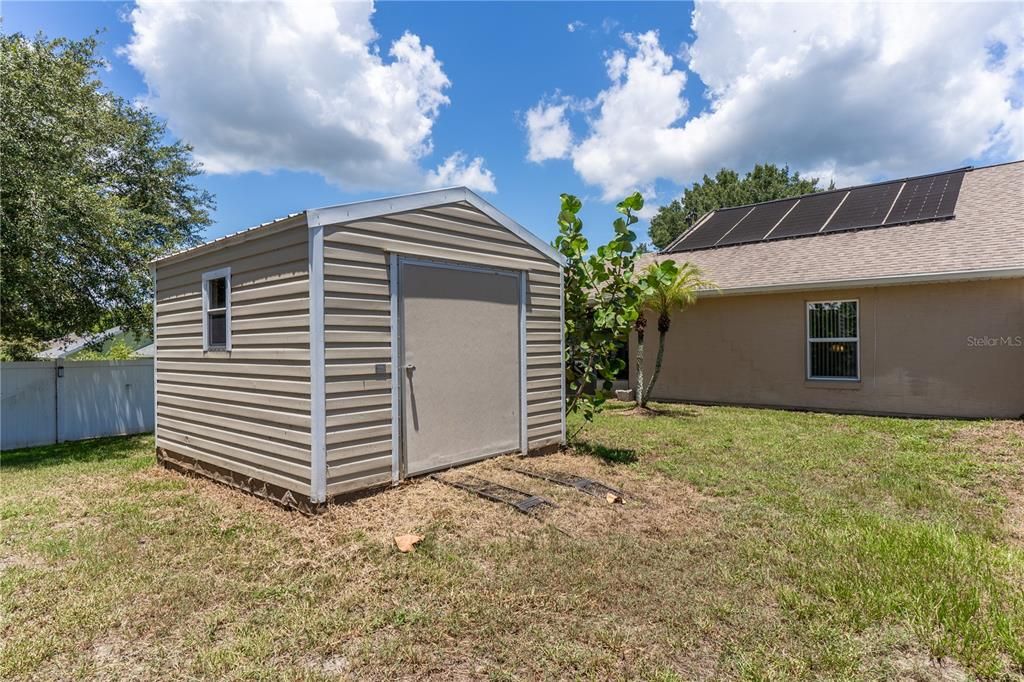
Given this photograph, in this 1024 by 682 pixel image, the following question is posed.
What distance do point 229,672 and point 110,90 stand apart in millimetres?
14648

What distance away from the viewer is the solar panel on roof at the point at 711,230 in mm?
13828

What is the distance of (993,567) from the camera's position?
11.0 ft

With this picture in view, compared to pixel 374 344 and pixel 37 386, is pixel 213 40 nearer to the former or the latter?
pixel 37 386

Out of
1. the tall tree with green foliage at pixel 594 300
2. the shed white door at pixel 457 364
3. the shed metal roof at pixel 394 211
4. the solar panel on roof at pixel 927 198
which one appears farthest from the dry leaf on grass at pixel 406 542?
the solar panel on roof at pixel 927 198

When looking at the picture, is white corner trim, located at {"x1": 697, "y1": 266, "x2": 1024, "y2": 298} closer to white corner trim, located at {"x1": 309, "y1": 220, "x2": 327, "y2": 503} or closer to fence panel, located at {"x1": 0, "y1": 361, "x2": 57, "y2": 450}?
white corner trim, located at {"x1": 309, "y1": 220, "x2": 327, "y2": 503}

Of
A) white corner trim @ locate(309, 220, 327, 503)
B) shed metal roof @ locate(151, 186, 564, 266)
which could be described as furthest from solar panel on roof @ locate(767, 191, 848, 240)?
white corner trim @ locate(309, 220, 327, 503)

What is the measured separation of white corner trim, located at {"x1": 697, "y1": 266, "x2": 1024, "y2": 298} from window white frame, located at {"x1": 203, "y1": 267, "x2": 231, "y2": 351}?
29.8 ft

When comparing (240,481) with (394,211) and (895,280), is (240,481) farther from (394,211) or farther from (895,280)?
(895,280)

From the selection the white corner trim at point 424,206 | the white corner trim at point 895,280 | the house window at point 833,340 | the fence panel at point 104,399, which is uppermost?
the white corner trim at point 424,206

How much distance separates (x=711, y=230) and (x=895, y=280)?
5812mm

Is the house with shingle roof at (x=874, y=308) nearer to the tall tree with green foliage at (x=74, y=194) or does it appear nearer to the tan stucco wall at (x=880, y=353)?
the tan stucco wall at (x=880, y=353)

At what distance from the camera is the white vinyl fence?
845 centimetres

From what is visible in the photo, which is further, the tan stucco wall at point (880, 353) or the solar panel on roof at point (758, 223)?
the solar panel on roof at point (758, 223)

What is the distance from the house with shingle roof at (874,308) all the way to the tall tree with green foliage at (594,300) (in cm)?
509
